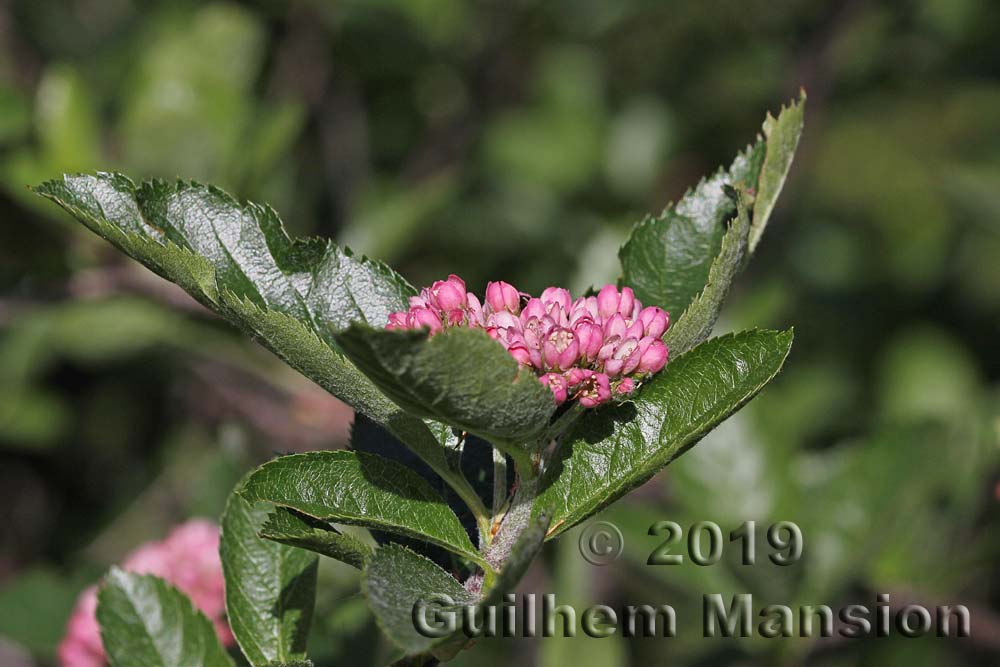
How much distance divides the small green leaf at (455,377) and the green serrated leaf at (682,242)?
29cm

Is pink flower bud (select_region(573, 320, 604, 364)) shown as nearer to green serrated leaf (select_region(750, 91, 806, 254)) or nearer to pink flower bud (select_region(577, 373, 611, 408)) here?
pink flower bud (select_region(577, 373, 611, 408))

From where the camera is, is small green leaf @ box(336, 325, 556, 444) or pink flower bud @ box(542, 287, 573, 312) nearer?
small green leaf @ box(336, 325, 556, 444)

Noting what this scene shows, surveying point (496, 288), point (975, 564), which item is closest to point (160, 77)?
point (496, 288)

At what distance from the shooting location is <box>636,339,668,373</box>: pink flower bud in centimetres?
100

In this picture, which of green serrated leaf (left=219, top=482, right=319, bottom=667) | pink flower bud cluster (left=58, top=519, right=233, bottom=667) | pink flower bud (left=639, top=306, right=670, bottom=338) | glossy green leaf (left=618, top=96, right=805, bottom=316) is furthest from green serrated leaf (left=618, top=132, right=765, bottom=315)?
pink flower bud cluster (left=58, top=519, right=233, bottom=667)

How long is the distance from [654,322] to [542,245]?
2256 millimetres

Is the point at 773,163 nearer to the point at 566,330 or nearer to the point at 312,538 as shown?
the point at 566,330

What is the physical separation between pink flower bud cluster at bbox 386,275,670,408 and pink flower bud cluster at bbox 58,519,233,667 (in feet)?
2.70

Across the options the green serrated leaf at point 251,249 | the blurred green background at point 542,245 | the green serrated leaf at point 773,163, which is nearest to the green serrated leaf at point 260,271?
the green serrated leaf at point 251,249

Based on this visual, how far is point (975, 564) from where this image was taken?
199 cm

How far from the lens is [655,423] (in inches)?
39.8

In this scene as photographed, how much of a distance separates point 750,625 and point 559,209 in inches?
73.5

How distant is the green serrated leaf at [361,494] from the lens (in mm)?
967

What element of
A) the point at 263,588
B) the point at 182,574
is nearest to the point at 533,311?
the point at 263,588
